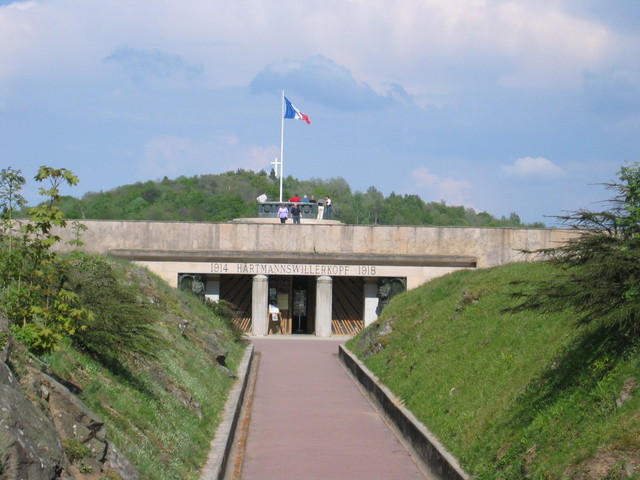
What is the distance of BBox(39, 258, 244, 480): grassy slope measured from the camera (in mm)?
9617

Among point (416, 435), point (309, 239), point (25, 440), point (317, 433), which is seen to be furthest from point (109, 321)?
point (309, 239)

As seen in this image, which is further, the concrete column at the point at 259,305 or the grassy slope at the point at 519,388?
the concrete column at the point at 259,305

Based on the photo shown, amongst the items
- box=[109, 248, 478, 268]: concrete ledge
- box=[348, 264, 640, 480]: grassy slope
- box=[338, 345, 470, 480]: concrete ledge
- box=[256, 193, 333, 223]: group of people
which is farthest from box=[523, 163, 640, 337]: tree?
box=[256, 193, 333, 223]: group of people

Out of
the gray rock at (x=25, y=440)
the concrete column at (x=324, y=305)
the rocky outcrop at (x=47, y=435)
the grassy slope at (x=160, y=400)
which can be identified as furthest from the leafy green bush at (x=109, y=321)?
the concrete column at (x=324, y=305)

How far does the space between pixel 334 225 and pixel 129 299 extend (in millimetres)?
20977

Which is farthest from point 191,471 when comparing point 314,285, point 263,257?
point 314,285

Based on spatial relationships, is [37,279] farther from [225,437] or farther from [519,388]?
[519,388]

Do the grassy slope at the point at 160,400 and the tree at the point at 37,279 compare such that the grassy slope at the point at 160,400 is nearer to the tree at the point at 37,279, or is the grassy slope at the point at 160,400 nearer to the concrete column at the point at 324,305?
the tree at the point at 37,279

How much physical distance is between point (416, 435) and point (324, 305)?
21127 mm

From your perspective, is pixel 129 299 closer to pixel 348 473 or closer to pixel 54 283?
pixel 54 283

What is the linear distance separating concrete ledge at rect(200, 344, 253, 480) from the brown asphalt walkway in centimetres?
35

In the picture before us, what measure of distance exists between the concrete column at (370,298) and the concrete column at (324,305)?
146 centimetres

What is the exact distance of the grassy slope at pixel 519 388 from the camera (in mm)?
8555

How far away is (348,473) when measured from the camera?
12.4m
